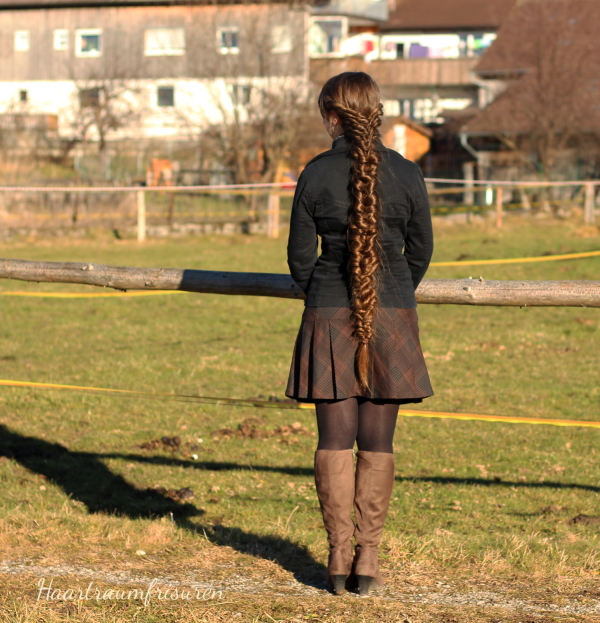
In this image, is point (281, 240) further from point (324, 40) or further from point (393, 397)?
point (324, 40)

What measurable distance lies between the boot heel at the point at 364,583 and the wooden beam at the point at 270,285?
4.40 feet

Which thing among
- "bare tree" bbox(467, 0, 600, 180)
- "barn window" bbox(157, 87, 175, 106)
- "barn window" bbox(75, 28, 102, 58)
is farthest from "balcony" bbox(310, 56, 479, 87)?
"barn window" bbox(75, 28, 102, 58)

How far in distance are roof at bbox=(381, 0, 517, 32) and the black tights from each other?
5465 cm

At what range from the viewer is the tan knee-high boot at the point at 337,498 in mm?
3395

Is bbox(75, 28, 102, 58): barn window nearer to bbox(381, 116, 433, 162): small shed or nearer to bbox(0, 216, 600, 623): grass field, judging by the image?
bbox(381, 116, 433, 162): small shed

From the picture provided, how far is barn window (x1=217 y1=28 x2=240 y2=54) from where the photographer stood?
107 feet

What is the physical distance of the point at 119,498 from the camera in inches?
207

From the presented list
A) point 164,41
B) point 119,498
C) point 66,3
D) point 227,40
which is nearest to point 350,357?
point 119,498

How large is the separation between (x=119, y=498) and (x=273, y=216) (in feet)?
58.1

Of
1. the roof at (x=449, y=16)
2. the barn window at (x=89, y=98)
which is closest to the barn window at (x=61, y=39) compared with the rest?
the barn window at (x=89, y=98)

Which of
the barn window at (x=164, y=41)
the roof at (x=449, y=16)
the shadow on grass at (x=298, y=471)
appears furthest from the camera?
the roof at (x=449, y=16)

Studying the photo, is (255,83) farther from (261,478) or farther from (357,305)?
(357,305)

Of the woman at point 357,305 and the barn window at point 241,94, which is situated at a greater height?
the barn window at point 241,94

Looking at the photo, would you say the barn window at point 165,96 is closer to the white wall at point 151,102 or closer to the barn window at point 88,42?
the white wall at point 151,102
